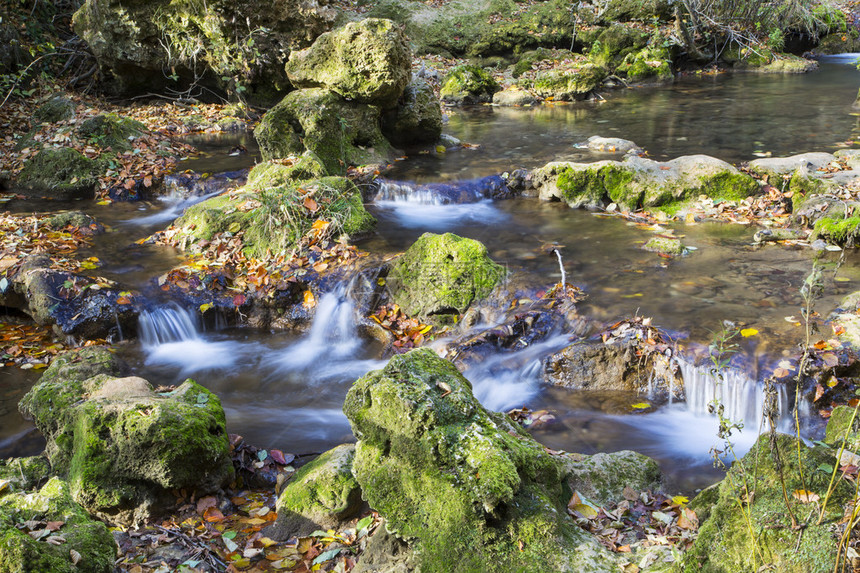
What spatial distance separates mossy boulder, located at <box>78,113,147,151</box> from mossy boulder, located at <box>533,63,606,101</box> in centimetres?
1057

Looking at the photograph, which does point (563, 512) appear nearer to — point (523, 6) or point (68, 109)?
point (68, 109)

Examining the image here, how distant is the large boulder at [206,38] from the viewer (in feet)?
45.4

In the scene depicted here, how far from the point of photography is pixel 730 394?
17.5 feet

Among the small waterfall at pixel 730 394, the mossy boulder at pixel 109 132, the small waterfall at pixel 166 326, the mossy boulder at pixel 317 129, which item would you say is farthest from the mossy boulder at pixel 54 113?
the small waterfall at pixel 730 394

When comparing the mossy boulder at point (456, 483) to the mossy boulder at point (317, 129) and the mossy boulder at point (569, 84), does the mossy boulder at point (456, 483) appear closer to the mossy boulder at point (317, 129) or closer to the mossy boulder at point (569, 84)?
the mossy boulder at point (317, 129)

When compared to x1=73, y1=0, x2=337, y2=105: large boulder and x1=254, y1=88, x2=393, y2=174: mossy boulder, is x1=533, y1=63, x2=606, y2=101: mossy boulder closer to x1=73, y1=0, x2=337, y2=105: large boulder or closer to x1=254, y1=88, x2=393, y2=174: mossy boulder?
x1=73, y1=0, x2=337, y2=105: large boulder

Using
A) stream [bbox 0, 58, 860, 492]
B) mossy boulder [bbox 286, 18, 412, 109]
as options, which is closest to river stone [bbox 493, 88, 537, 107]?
stream [bbox 0, 58, 860, 492]

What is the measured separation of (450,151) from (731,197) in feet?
17.0

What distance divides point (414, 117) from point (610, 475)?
912 centimetres

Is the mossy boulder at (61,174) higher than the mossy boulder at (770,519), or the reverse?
the mossy boulder at (61,174)

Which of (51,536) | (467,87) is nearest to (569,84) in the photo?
(467,87)

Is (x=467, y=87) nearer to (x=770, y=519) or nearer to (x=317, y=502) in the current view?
(x=317, y=502)

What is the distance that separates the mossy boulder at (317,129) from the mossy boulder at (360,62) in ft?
0.94

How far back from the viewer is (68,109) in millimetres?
12930
